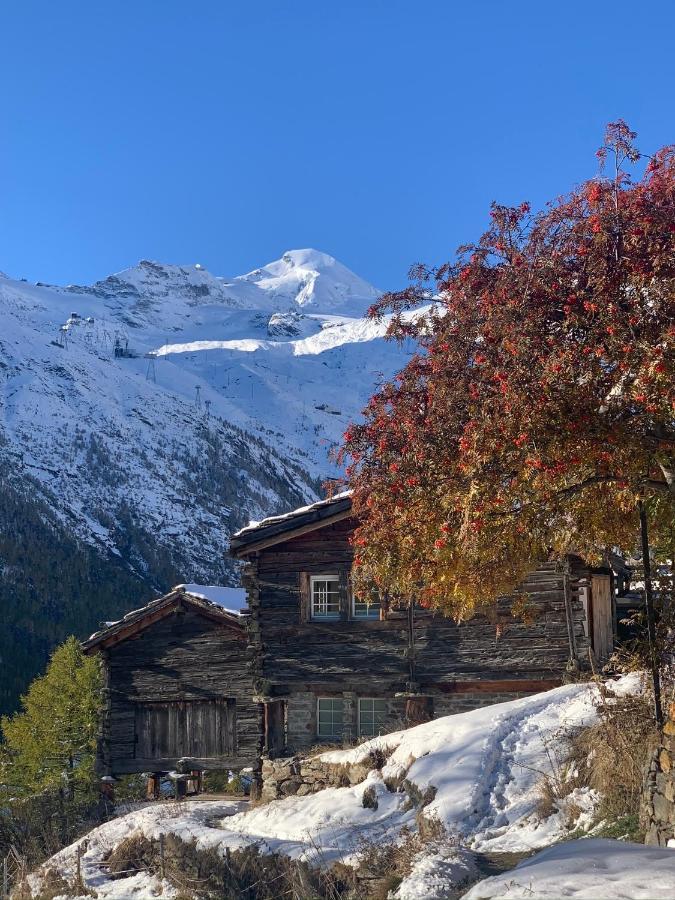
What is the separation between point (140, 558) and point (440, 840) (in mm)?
71867

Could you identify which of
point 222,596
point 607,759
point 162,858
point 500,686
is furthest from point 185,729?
point 607,759

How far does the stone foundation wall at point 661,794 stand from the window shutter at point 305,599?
486 inches

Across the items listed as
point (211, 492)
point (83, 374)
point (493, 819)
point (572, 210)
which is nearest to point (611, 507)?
point (572, 210)

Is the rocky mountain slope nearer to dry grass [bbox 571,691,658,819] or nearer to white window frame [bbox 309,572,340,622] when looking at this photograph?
white window frame [bbox 309,572,340,622]

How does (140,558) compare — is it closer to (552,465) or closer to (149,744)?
(149,744)

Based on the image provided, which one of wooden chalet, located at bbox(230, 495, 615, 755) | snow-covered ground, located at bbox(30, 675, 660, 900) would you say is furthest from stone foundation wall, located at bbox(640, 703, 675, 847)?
wooden chalet, located at bbox(230, 495, 615, 755)

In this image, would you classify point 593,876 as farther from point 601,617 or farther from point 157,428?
point 157,428

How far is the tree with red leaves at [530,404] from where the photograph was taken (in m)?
9.59

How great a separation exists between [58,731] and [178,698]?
258 inches

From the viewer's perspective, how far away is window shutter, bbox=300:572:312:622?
868 inches

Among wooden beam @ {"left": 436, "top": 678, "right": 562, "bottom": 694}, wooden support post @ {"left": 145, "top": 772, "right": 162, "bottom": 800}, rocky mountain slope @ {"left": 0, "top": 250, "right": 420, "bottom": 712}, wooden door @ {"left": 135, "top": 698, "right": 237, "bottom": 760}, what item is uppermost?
rocky mountain slope @ {"left": 0, "top": 250, "right": 420, "bottom": 712}

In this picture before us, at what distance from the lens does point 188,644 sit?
26.3m

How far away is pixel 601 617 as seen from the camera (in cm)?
2092

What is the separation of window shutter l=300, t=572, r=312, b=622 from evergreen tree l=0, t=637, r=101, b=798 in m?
11.1
